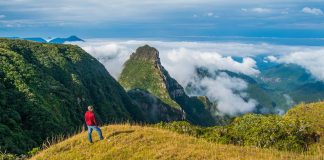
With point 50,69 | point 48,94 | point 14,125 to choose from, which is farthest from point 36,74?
point 14,125

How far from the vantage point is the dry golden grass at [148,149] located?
29.1 metres

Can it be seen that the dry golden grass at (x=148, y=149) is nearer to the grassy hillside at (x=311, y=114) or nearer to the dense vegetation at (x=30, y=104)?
the grassy hillside at (x=311, y=114)

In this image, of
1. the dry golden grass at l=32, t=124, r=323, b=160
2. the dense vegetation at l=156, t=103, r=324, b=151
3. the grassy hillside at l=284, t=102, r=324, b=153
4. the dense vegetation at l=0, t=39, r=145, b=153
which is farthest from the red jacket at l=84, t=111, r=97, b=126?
the dense vegetation at l=0, t=39, r=145, b=153

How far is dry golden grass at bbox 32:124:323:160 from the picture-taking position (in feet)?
95.4

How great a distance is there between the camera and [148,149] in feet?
104

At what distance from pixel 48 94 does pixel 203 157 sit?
423 feet

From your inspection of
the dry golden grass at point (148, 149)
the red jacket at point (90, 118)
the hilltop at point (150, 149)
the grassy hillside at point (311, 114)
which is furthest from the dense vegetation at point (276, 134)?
the red jacket at point (90, 118)

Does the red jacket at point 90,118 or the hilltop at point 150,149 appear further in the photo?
the red jacket at point 90,118

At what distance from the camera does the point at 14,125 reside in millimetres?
107188

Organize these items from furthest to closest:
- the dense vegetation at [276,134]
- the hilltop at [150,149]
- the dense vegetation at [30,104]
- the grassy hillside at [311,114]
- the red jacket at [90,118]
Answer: the dense vegetation at [30,104], the grassy hillside at [311,114], the dense vegetation at [276,134], the red jacket at [90,118], the hilltop at [150,149]

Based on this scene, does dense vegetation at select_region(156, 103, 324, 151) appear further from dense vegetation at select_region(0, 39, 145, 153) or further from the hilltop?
dense vegetation at select_region(0, 39, 145, 153)

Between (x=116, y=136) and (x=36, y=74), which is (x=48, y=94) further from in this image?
(x=116, y=136)

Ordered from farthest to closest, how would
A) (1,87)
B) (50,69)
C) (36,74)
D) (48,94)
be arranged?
(50,69), (36,74), (48,94), (1,87)

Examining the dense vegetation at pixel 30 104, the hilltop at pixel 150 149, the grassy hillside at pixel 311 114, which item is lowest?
the dense vegetation at pixel 30 104
